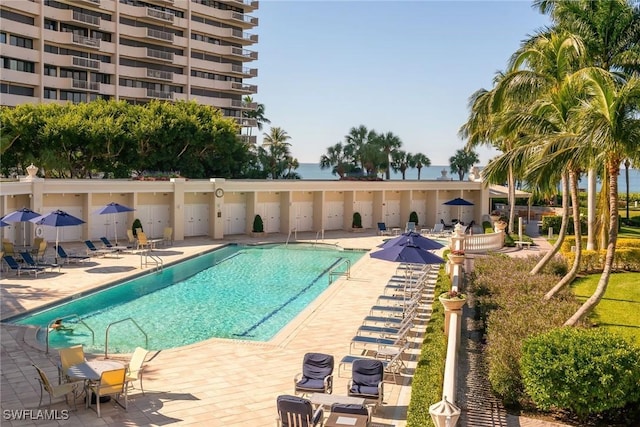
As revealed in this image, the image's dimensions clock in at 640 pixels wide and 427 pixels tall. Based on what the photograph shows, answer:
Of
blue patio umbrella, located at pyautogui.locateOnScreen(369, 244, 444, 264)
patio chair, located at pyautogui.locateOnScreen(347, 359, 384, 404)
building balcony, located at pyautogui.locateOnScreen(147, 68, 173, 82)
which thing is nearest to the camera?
patio chair, located at pyautogui.locateOnScreen(347, 359, 384, 404)

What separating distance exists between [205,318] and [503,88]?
12.3 m

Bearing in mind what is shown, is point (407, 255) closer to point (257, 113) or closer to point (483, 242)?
point (483, 242)

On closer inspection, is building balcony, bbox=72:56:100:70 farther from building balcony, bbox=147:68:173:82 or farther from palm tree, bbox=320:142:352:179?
palm tree, bbox=320:142:352:179

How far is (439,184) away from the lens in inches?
1658

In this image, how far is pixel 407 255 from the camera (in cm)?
1605

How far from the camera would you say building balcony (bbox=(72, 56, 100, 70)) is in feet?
181

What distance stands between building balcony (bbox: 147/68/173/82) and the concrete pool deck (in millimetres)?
47209

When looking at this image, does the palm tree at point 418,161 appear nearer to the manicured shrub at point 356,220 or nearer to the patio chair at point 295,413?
the manicured shrub at point 356,220

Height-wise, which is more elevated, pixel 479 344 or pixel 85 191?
pixel 85 191

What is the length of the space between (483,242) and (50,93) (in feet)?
142

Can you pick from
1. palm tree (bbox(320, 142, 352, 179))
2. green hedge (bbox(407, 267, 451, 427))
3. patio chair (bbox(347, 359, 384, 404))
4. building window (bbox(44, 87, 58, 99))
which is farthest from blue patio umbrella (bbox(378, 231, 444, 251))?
building window (bbox(44, 87, 58, 99))

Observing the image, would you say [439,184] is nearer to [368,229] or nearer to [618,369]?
[368,229]

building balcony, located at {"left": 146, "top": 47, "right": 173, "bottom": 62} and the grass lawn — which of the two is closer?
the grass lawn

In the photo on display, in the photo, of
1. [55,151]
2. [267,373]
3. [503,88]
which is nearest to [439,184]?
[503,88]
